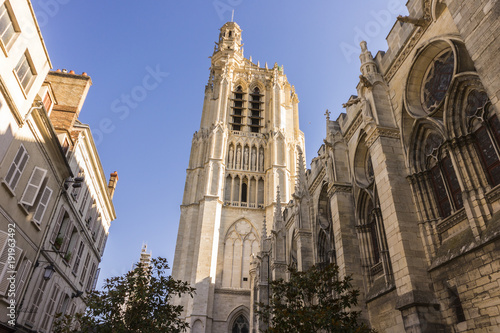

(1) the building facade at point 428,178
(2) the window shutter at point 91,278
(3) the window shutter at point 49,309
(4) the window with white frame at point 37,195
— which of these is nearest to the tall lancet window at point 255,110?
(2) the window shutter at point 91,278

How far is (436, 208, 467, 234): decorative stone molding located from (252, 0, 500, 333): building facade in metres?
0.03

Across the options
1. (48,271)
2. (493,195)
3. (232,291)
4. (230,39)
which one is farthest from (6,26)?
(230,39)

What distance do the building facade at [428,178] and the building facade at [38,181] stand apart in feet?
37.9

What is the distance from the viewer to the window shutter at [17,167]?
11.9 m

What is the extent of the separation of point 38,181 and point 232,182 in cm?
2857

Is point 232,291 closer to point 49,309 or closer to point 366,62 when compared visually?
point 49,309

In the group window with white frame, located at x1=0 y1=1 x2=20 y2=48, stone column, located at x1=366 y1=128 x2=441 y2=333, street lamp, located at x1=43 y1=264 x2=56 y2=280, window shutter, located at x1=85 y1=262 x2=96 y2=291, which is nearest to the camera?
stone column, located at x1=366 y1=128 x2=441 y2=333

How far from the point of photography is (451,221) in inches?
375

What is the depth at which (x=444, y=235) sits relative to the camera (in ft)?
32.1

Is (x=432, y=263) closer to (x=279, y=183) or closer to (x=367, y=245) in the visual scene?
(x=367, y=245)

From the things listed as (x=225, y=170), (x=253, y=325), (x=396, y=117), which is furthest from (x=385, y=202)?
(x=225, y=170)

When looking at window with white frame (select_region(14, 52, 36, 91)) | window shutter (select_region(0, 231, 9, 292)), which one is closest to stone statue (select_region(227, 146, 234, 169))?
window with white frame (select_region(14, 52, 36, 91))

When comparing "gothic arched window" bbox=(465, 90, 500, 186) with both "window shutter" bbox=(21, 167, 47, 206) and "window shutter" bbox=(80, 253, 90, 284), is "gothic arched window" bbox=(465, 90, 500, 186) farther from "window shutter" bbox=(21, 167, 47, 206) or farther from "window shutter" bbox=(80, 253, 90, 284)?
"window shutter" bbox=(80, 253, 90, 284)

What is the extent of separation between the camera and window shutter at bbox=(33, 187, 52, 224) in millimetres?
14070
